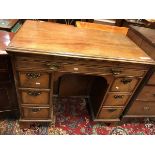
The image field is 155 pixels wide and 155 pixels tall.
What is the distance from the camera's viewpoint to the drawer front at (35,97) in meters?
1.31

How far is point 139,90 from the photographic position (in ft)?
4.85

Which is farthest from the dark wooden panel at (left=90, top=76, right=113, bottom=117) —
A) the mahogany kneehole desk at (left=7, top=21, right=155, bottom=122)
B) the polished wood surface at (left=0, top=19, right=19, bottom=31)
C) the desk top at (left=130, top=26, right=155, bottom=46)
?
Result: the polished wood surface at (left=0, top=19, right=19, bottom=31)

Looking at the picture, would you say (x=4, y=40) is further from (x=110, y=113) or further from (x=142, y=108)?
(x=142, y=108)

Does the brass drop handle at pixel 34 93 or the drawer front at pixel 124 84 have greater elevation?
the drawer front at pixel 124 84

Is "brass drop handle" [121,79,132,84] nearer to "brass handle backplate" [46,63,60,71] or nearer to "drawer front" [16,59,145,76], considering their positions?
"drawer front" [16,59,145,76]

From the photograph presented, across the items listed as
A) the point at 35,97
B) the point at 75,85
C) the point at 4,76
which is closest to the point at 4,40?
the point at 4,76

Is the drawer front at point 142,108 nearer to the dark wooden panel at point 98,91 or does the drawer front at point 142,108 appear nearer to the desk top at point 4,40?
the dark wooden panel at point 98,91

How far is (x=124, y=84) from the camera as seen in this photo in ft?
4.50

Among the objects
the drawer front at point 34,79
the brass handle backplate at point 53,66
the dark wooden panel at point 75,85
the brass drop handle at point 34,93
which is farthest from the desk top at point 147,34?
the brass drop handle at point 34,93

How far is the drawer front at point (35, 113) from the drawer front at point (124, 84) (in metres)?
0.66

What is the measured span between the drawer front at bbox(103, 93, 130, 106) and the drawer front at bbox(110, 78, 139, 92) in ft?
0.23

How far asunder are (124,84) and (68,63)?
0.55 metres

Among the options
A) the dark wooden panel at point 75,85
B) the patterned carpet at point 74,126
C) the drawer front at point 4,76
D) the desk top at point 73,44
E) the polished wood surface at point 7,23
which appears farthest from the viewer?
the dark wooden panel at point 75,85

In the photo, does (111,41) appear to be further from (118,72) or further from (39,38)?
(39,38)
